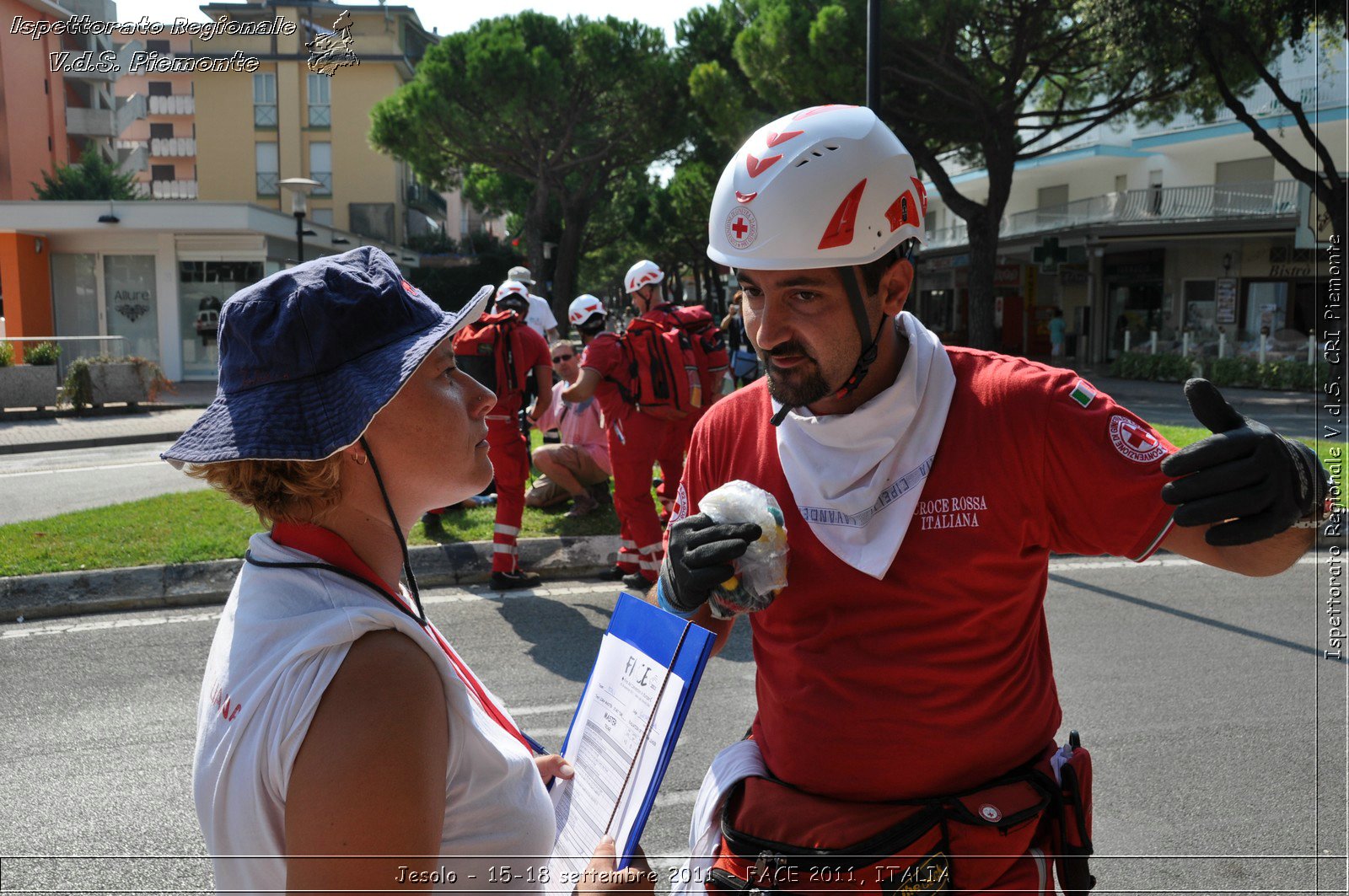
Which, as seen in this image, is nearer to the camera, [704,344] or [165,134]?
[704,344]

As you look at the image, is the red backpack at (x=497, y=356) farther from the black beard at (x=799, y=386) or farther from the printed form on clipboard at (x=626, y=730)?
the printed form on clipboard at (x=626, y=730)

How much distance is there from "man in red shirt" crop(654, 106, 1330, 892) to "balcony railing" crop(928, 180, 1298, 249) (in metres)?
31.6

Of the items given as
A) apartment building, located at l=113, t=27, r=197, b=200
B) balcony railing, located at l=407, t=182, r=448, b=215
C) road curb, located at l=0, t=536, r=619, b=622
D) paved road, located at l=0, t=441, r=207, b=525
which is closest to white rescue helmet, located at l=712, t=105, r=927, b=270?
road curb, located at l=0, t=536, r=619, b=622

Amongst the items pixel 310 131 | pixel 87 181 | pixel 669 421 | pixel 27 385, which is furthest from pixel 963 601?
pixel 310 131

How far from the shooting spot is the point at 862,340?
208cm

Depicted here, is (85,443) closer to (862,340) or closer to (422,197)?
(862,340)

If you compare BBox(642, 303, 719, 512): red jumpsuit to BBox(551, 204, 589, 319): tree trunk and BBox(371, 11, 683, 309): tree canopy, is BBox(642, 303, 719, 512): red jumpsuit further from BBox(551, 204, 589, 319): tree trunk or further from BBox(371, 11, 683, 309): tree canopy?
BBox(551, 204, 589, 319): tree trunk

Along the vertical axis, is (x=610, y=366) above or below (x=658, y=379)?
above

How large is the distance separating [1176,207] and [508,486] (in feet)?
99.5

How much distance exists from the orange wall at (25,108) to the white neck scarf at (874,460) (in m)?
44.9

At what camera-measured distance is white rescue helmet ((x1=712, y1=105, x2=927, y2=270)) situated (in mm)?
2062

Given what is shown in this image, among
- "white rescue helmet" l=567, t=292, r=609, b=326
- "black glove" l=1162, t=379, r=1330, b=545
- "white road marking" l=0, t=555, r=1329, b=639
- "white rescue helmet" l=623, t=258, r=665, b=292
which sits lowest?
"white road marking" l=0, t=555, r=1329, b=639

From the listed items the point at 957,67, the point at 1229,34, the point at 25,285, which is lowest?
the point at 25,285

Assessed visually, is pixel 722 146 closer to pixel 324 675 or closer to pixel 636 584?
pixel 636 584
